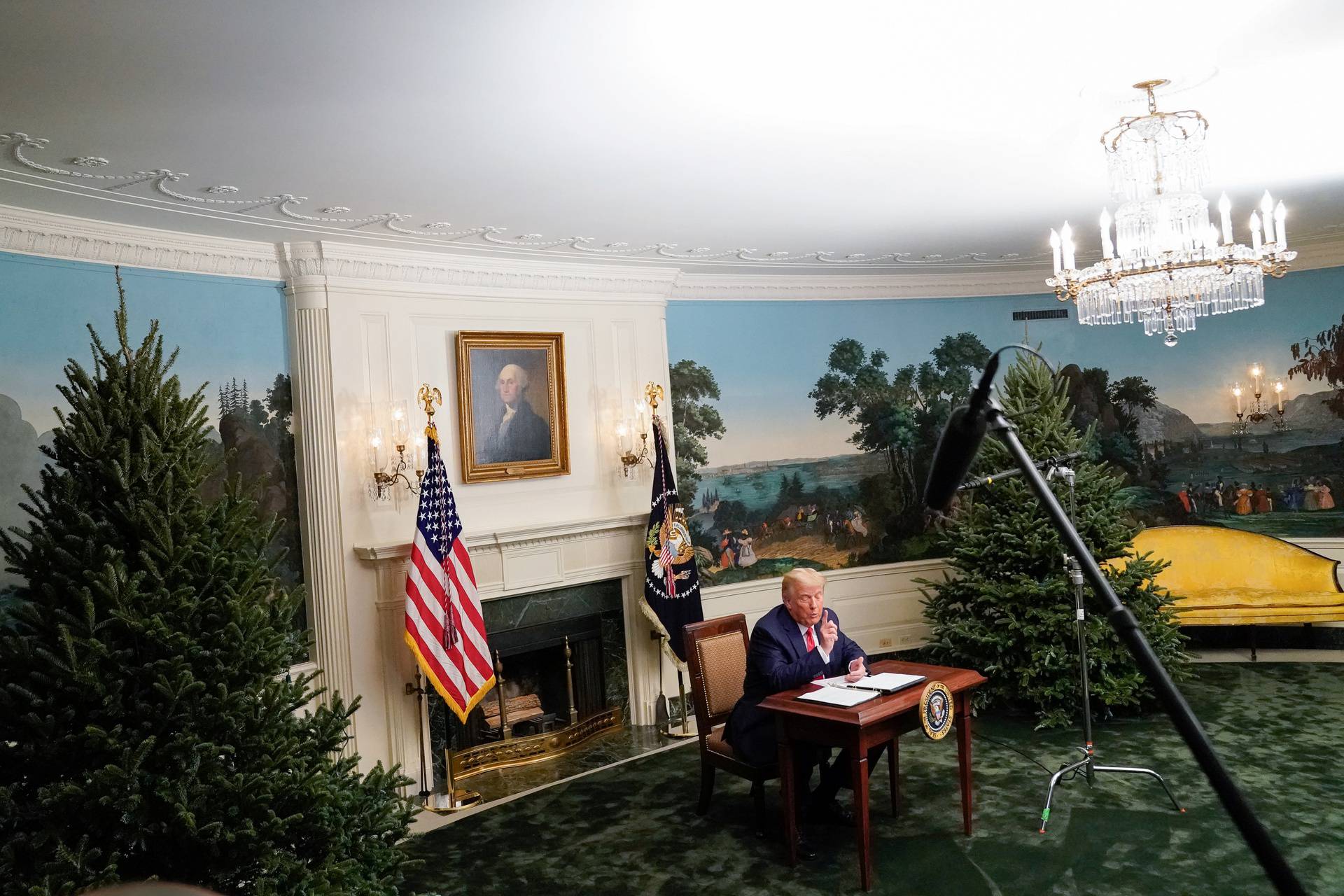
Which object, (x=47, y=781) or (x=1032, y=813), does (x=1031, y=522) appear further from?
(x=47, y=781)

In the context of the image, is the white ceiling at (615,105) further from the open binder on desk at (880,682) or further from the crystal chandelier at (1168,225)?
the open binder on desk at (880,682)

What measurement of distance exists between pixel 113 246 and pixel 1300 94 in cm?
621

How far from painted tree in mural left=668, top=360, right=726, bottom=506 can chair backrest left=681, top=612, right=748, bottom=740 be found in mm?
2458

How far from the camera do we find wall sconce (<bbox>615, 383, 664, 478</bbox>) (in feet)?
25.8

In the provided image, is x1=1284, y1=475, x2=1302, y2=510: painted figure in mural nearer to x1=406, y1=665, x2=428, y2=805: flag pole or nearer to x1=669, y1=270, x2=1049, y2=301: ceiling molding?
x1=669, y1=270, x2=1049, y2=301: ceiling molding

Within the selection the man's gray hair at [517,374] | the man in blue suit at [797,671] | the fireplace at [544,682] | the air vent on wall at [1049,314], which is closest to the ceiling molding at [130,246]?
the man's gray hair at [517,374]

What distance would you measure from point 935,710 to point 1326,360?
21.7 feet

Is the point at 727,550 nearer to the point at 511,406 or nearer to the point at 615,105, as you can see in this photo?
the point at 511,406

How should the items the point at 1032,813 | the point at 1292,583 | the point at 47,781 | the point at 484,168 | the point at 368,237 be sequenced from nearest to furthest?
1. the point at 47,781
2. the point at 484,168
3. the point at 1032,813
4. the point at 368,237
5. the point at 1292,583

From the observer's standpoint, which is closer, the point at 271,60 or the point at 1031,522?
the point at 271,60

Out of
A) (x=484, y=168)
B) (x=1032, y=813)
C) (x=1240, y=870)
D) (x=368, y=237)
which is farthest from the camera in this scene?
(x=368, y=237)

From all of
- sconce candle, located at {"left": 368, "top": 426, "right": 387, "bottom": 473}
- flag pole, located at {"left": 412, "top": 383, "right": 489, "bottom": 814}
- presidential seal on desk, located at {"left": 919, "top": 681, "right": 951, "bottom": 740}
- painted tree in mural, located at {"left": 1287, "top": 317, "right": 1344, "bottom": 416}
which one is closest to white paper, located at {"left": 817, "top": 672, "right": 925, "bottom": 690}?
presidential seal on desk, located at {"left": 919, "top": 681, "right": 951, "bottom": 740}

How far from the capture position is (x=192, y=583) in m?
3.47

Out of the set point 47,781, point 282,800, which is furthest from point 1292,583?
point 47,781
